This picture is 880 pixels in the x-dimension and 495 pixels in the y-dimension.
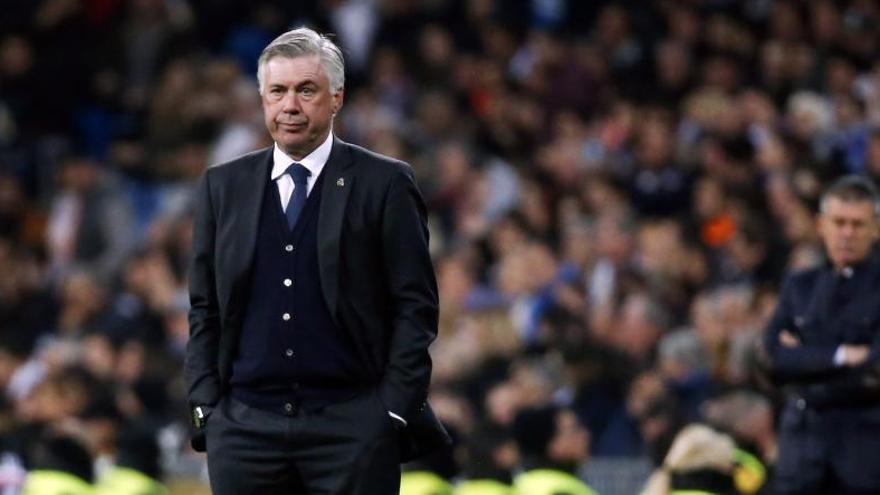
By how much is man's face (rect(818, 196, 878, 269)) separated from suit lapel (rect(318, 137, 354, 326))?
2.74m

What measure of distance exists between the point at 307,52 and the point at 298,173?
1.15 ft

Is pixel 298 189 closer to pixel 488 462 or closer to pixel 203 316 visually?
pixel 203 316

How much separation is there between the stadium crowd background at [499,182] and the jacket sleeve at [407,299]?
9.61 feet

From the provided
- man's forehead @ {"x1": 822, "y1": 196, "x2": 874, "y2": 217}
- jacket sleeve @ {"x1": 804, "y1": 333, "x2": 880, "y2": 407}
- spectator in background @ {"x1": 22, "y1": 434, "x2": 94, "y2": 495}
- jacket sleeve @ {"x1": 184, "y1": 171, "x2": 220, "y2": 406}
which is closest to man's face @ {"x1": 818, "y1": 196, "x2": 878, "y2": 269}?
man's forehead @ {"x1": 822, "y1": 196, "x2": 874, "y2": 217}

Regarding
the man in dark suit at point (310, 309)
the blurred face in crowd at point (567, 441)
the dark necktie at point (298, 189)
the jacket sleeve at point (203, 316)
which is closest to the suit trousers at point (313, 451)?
the man in dark suit at point (310, 309)

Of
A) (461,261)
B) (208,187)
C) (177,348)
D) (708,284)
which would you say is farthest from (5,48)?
(208,187)

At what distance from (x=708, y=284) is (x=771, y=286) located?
0.64 m

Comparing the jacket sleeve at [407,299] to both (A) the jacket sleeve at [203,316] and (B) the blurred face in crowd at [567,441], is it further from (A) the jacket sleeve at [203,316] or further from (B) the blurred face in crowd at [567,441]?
(B) the blurred face in crowd at [567,441]

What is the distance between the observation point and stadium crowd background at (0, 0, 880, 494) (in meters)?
11.2

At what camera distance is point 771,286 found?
1180 centimetres

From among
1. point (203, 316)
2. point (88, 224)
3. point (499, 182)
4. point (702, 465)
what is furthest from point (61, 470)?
point (88, 224)

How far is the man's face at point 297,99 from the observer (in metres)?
5.72

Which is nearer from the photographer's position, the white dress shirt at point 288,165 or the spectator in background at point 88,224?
the white dress shirt at point 288,165

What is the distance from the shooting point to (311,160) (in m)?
5.87
